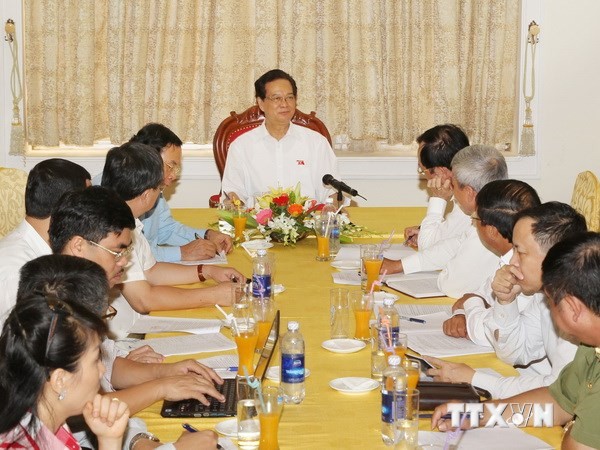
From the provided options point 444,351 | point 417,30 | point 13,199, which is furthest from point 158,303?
point 417,30

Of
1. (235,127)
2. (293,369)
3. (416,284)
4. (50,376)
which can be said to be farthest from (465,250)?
(235,127)

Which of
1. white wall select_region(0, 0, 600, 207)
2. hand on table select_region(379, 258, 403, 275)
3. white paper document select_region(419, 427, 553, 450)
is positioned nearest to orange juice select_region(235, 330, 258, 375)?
white paper document select_region(419, 427, 553, 450)

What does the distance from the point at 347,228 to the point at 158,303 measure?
1.33 metres

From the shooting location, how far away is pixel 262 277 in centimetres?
322

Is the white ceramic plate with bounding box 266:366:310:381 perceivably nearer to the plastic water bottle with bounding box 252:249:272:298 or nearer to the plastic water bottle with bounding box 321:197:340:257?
the plastic water bottle with bounding box 252:249:272:298

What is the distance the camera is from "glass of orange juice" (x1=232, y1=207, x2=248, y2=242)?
4.29 meters

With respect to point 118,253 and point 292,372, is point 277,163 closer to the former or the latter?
point 118,253

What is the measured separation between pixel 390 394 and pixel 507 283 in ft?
2.38

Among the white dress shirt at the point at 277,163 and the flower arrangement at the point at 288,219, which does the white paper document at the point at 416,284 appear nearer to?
the flower arrangement at the point at 288,219

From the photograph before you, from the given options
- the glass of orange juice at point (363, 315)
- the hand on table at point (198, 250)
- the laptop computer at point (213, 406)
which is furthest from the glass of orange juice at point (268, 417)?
the hand on table at point (198, 250)

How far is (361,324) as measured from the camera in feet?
9.28

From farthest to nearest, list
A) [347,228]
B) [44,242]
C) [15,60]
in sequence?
[15,60], [347,228], [44,242]

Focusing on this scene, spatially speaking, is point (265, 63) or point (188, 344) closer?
point (188, 344)

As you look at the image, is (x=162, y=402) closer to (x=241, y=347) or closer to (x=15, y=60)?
(x=241, y=347)
